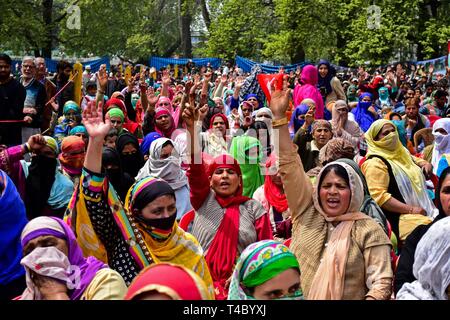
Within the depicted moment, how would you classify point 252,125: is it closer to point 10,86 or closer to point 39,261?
point 10,86

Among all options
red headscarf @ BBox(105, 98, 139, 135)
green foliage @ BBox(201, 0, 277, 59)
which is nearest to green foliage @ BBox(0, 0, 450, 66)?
green foliage @ BBox(201, 0, 277, 59)

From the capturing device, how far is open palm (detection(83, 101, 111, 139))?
354cm

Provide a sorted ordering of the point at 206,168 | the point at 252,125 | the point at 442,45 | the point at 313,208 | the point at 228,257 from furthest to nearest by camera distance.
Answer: the point at 442,45 < the point at 252,125 < the point at 206,168 < the point at 228,257 < the point at 313,208

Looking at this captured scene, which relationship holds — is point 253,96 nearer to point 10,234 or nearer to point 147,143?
point 147,143

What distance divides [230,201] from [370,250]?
1039mm

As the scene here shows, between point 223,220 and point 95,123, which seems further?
point 223,220

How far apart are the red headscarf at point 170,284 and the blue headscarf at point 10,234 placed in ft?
5.30

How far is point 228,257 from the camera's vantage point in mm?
4023

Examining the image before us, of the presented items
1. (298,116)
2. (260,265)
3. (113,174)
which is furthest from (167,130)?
(260,265)

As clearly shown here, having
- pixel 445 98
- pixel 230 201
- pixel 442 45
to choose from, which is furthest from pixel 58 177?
pixel 442 45

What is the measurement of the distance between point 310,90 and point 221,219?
5.42 m

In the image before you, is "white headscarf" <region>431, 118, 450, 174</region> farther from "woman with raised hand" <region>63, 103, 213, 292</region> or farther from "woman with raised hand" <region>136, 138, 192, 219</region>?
"woman with raised hand" <region>63, 103, 213, 292</region>

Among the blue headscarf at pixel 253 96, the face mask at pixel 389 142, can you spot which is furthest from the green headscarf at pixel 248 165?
the blue headscarf at pixel 253 96

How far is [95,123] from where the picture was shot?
3600 mm
